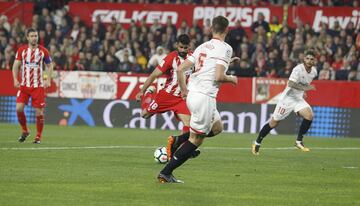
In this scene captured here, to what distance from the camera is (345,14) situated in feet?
103

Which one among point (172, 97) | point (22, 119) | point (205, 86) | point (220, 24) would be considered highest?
point (220, 24)

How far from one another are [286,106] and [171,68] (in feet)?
15.5

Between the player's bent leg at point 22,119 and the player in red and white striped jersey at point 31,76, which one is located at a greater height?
the player in red and white striped jersey at point 31,76

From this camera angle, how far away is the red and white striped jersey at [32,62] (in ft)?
66.3

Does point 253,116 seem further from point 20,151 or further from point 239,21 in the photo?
point 20,151

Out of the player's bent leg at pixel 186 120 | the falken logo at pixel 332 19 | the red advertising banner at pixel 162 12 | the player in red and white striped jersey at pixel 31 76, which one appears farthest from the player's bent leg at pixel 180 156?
the red advertising banner at pixel 162 12

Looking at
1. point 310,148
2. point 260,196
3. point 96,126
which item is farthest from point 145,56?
point 260,196

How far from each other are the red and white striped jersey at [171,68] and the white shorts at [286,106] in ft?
12.8

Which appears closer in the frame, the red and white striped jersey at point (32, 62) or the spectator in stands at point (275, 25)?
the red and white striped jersey at point (32, 62)

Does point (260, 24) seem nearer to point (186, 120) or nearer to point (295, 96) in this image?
point (295, 96)

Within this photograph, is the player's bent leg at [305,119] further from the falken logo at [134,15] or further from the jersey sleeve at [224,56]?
the falken logo at [134,15]

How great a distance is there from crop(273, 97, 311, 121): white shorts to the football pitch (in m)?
0.81

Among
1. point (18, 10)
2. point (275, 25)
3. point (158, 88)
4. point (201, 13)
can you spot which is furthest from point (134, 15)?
point (158, 88)

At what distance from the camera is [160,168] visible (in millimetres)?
14961
